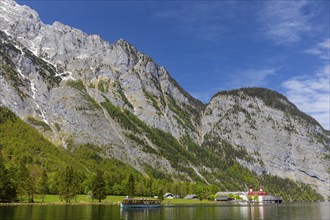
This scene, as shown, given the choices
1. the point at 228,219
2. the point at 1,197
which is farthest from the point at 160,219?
the point at 1,197

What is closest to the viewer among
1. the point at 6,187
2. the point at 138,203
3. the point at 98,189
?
the point at 6,187

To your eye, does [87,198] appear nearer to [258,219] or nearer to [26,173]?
[26,173]

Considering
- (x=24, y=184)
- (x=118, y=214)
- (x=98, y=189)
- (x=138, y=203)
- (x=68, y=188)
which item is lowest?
(x=118, y=214)

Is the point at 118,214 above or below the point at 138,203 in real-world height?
below

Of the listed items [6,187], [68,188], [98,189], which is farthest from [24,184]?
[98,189]

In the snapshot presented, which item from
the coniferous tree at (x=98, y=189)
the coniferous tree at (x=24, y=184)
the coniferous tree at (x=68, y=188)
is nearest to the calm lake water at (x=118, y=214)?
the coniferous tree at (x=24, y=184)

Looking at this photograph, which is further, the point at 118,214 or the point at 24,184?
the point at 24,184

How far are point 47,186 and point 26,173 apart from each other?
33.7 meters

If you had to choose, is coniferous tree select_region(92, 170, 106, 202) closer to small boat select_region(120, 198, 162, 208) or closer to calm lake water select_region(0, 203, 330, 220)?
small boat select_region(120, 198, 162, 208)

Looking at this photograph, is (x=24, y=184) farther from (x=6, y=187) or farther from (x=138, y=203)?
(x=138, y=203)

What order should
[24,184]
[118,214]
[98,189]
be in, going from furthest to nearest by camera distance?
[98,189], [24,184], [118,214]

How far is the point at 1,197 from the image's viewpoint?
149 meters

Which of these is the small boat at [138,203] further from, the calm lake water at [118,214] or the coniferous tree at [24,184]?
the coniferous tree at [24,184]

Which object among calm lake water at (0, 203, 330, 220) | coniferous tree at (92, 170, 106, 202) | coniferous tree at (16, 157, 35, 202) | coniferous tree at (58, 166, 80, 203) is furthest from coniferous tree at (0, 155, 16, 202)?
coniferous tree at (92, 170, 106, 202)
